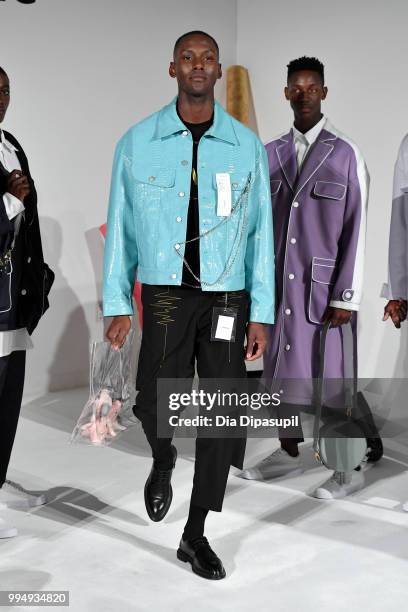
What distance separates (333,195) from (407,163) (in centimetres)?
34

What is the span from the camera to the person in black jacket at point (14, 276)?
3.16 meters

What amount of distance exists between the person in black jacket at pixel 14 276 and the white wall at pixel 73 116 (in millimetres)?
2449

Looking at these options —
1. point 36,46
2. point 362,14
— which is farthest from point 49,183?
point 362,14

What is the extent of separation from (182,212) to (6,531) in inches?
51.2

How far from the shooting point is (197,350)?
299cm

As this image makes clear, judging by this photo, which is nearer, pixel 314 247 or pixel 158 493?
pixel 158 493

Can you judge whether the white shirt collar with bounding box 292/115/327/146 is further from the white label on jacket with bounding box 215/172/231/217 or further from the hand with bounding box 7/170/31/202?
the hand with bounding box 7/170/31/202

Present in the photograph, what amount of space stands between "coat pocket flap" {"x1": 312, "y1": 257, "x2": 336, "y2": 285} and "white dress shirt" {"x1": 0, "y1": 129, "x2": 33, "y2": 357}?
1.20 metres

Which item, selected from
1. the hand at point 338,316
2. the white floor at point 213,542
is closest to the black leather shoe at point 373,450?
the white floor at point 213,542

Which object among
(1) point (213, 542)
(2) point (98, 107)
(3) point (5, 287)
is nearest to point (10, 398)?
(3) point (5, 287)

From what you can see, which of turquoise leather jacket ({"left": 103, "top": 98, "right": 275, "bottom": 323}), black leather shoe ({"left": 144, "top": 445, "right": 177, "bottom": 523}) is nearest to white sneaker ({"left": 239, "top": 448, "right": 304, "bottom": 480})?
black leather shoe ({"left": 144, "top": 445, "right": 177, "bottom": 523})

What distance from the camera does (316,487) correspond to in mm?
3898

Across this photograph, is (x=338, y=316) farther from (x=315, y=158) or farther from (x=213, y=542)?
(x=213, y=542)

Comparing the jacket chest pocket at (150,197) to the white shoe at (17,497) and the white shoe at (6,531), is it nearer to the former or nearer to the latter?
the white shoe at (6,531)
